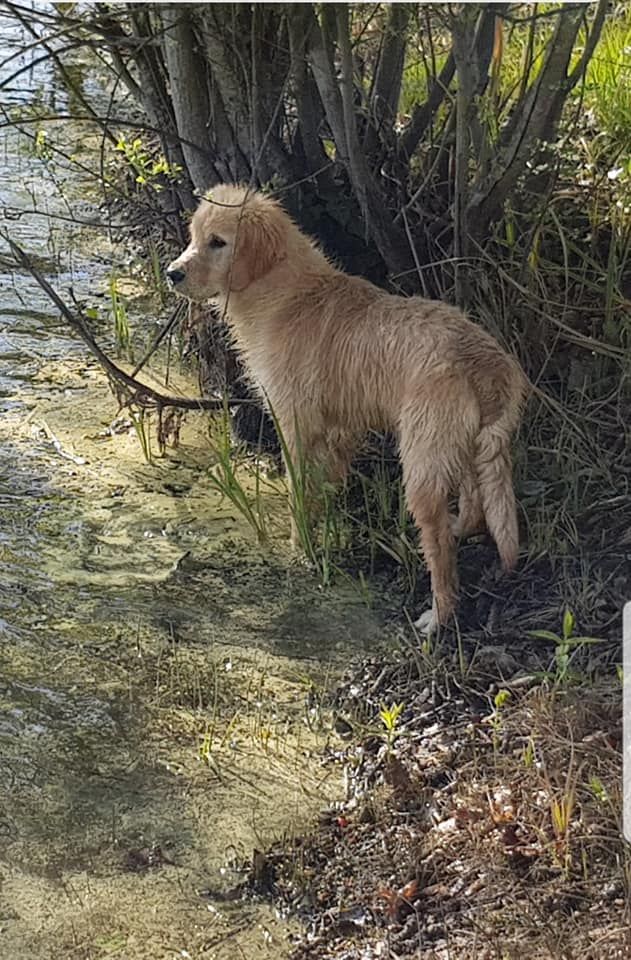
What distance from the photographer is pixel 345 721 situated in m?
3.83

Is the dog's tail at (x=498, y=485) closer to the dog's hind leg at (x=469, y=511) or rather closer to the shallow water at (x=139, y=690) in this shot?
the dog's hind leg at (x=469, y=511)

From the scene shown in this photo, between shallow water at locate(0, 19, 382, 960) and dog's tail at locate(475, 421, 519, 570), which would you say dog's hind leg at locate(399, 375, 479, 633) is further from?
shallow water at locate(0, 19, 382, 960)

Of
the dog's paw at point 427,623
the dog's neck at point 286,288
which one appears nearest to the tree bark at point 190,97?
the dog's neck at point 286,288

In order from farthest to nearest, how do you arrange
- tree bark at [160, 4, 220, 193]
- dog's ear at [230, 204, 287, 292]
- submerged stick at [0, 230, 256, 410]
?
tree bark at [160, 4, 220, 193] → submerged stick at [0, 230, 256, 410] → dog's ear at [230, 204, 287, 292]

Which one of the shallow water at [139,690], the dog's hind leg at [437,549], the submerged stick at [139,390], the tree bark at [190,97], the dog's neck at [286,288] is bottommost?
the shallow water at [139,690]

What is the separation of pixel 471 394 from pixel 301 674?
1.06 m

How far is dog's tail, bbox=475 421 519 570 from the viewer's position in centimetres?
387

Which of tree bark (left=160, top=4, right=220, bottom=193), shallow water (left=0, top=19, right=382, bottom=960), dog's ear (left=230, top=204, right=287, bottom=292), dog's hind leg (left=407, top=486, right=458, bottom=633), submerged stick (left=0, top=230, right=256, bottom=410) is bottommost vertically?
shallow water (left=0, top=19, right=382, bottom=960)

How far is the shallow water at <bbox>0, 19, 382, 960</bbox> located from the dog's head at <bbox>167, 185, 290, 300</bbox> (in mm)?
991

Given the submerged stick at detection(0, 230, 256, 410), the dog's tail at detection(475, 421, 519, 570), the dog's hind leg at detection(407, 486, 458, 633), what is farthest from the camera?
the submerged stick at detection(0, 230, 256, 410)

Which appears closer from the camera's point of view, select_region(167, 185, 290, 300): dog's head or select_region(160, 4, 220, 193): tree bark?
select_region(167, 185, 290, 300): dog's head

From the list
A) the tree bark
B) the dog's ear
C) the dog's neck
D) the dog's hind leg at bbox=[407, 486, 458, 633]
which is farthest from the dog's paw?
the tree bark

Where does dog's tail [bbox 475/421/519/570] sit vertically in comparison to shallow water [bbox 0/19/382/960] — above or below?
above

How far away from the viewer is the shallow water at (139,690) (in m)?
3.12
